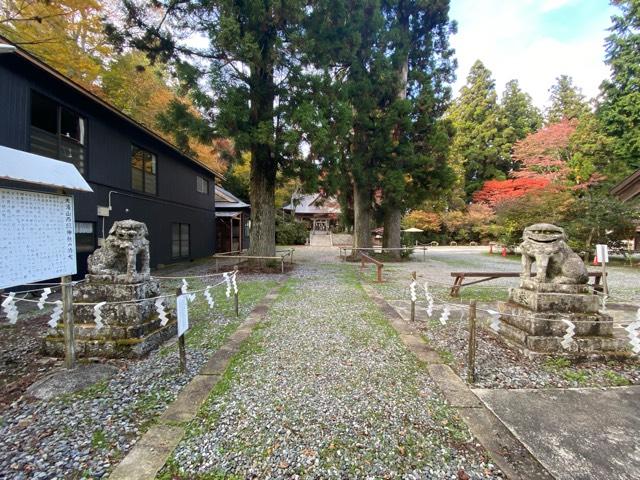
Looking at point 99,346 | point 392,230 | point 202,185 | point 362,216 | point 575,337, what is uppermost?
point 202,185

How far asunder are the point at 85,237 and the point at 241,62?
22.9ft

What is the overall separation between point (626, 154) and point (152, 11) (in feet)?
86.5

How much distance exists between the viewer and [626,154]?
59.8 feet

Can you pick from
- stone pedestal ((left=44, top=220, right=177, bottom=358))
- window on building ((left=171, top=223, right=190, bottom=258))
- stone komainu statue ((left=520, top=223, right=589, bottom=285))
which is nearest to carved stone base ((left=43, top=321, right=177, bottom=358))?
stone pedestal ((left=44, top=220, right=177, bottom=358))

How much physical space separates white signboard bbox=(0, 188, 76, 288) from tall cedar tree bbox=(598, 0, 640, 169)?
26.7 m

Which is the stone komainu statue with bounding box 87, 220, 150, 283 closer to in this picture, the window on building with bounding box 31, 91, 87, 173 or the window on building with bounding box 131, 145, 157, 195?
the window on building with bounding box 31, 91, 87, 173

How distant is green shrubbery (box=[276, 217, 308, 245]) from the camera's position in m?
27.3

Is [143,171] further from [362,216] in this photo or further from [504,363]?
[504,363]

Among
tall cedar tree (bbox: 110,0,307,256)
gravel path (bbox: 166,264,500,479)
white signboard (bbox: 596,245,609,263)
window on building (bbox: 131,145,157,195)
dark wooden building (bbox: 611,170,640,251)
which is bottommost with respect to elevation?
gravel path (bbox: 166,264,500,479)

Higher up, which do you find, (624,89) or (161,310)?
(624,89)

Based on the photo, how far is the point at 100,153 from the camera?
8.76m

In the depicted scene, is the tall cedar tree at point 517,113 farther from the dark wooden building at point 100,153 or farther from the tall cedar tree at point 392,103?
the dark wooden building at point 100,153

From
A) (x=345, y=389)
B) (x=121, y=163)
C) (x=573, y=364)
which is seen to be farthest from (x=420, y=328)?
(x=121, y=163)

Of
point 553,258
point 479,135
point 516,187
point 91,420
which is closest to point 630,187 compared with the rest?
point 553,258
